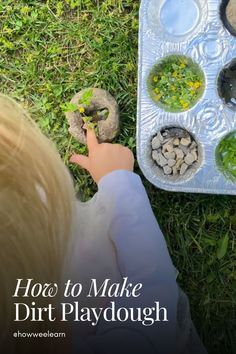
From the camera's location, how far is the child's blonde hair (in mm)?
1127

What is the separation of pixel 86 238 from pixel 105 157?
0.22 metres

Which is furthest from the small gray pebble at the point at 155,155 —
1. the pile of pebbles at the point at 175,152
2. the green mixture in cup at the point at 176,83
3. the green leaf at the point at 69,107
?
the green leaf at the point at 69,107

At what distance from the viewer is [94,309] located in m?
1.48

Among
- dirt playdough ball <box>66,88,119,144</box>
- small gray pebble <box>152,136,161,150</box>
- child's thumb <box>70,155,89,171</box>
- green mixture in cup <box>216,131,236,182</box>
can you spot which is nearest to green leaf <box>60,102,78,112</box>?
dirt playdough ball <box>66,88,119,144</box>

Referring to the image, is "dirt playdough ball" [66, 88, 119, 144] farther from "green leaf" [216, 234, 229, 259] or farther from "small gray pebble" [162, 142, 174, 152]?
"green leaf" [216, 234, 229, 259]

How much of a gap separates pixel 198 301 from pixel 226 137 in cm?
43

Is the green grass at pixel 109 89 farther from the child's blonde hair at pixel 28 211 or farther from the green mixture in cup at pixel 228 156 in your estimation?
the child's blonde hair at pixel 28 211

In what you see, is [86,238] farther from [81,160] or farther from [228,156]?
[228,156]

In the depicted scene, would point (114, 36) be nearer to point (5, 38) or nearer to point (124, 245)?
point (5, 38)

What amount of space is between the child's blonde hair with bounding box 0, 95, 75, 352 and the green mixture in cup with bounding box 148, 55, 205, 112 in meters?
0.36

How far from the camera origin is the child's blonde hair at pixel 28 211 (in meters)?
1.13

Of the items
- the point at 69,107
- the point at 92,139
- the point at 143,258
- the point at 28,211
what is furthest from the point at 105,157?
the point at 28,211

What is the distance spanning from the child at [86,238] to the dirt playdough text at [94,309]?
0.04 feet

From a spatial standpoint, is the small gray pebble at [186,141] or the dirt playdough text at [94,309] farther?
the small gray pebble at [186,141]
